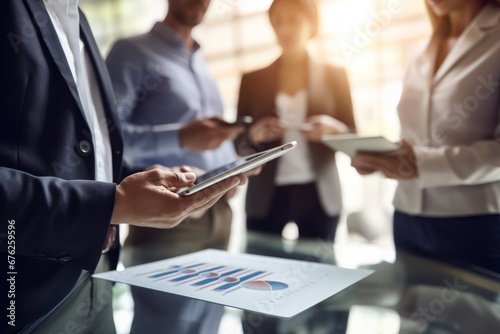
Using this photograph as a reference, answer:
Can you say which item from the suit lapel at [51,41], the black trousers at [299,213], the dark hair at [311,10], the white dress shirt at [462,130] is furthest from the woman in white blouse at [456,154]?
the suit lapel at [51,41]

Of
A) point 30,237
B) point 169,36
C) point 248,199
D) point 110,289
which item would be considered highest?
point 169,36

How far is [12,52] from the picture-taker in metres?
0.68

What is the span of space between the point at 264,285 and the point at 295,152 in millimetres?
1171

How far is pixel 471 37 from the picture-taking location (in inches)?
50.0

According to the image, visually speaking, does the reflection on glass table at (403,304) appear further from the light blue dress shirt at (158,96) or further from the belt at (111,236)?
the light blue dress shirt at (158,96)

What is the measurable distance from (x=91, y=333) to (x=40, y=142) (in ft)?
1.06

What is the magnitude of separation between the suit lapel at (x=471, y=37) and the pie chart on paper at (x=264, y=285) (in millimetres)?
891

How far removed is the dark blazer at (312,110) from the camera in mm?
1896

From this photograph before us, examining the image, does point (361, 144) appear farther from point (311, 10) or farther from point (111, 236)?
point (311, 10)

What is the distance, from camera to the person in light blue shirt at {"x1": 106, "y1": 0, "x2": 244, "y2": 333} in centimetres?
143

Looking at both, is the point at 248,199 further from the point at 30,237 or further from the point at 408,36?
the point at 408,36

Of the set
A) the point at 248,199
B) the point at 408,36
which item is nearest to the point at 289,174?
the point at 248,199

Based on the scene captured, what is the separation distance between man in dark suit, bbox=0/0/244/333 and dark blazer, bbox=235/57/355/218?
3.67 feet

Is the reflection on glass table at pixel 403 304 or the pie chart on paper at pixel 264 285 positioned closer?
the reflection on glass table at pixel 403 304
